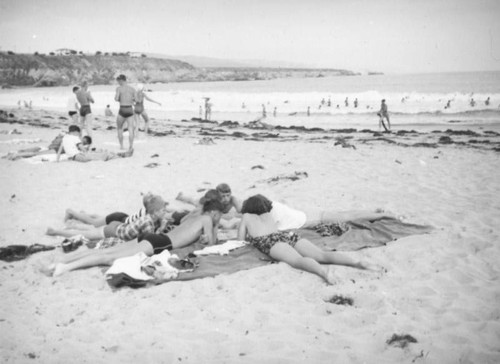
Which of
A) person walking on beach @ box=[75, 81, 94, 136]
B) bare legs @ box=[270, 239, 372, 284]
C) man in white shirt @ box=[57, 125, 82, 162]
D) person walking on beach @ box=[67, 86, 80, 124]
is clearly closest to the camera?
bare legs @ box=[270, 239, 372, 284]

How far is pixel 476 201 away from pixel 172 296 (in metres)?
5.33

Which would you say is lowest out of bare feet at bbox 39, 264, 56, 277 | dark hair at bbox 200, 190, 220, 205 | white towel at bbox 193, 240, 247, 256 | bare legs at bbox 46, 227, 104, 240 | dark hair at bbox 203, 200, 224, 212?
bare feet at bbox 39, 264, 56, 277

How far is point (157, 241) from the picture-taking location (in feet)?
15.6

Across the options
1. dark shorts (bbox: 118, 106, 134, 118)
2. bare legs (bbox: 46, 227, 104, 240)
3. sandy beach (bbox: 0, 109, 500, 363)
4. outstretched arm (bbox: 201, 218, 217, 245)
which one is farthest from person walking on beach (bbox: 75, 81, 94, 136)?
outstretched arm (bbox: 201, 218, 217, 245)

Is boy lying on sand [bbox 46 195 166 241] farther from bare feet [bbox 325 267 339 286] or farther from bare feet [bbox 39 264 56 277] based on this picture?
bare feet [bbox 325 267 339 286]

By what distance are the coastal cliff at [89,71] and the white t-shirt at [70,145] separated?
61.6m

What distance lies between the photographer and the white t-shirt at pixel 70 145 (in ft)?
33.2

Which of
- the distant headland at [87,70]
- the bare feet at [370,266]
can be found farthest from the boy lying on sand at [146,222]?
the distant headland at [87,70]

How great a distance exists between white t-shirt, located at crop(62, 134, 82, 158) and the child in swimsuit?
6538mm

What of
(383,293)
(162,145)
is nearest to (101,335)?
(383,293)

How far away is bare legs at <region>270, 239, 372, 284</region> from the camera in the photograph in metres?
4.41

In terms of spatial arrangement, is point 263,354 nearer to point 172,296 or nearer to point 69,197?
point 172,296

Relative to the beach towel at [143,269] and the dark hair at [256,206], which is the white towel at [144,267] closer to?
the beach towel at [143,269]

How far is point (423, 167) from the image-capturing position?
9422mm
